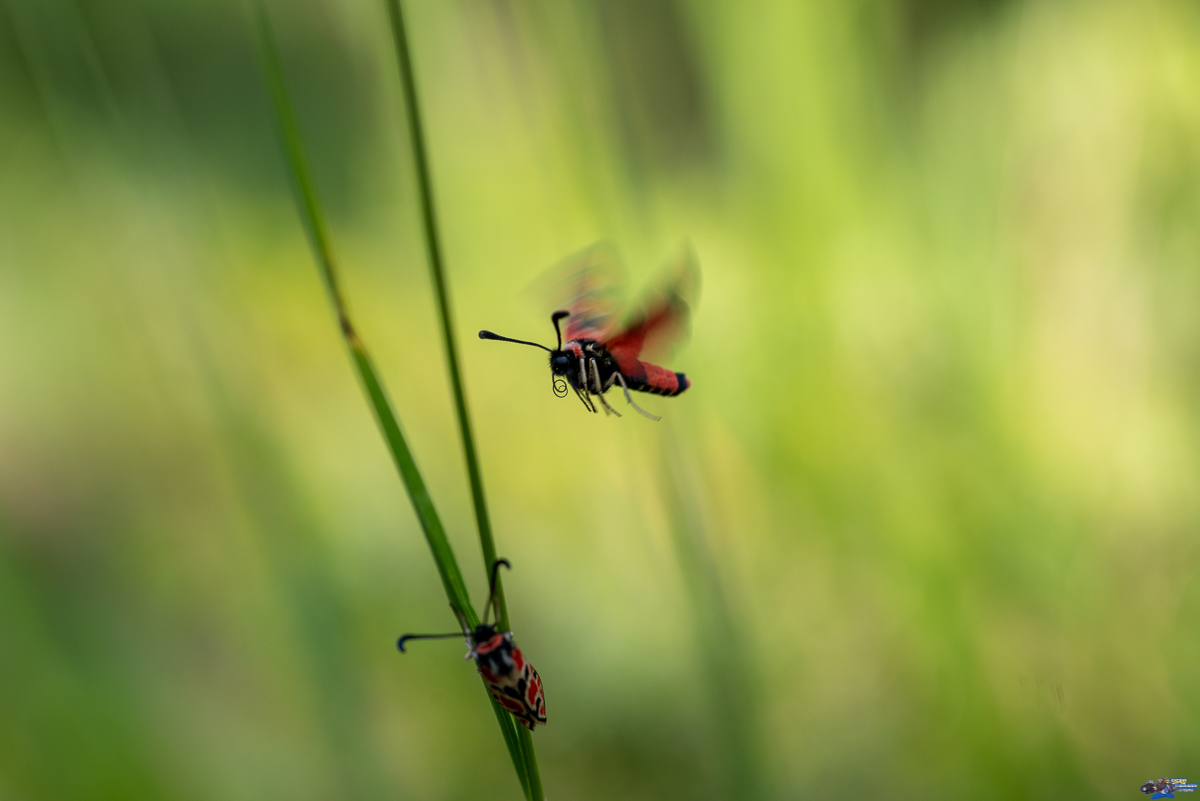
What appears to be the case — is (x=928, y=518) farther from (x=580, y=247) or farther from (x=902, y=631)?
(x=580, y=247)

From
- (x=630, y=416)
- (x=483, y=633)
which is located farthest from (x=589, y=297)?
(x=630, y=416)

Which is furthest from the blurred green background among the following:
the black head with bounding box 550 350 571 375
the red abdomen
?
the black head with bounding box 550 350 571 375

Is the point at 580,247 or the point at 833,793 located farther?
the point at 580,247

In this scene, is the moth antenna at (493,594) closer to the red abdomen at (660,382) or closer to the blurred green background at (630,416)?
the red abdomen at (660,382)

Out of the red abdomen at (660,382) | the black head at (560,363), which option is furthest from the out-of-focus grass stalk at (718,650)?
the black head at (560,363)

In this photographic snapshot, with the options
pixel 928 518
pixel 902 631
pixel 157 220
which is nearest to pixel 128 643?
pixel 157 220

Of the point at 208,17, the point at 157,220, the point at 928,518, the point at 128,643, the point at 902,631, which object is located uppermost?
the point at 208,17

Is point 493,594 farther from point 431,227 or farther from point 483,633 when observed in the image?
point 431,227
